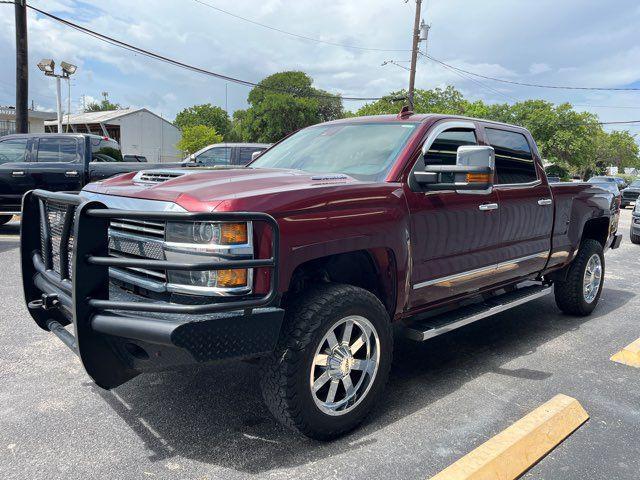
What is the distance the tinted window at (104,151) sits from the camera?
33.5 feet

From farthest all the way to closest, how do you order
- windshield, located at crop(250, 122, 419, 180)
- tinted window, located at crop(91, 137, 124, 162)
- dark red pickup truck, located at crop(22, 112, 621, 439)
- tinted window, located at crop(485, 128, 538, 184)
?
tinted window, located at crop(91, 137, 124, 162) → tinted window, located at crop(485, 128, 538, 184) → windshield, located at crop(250, 122, 419, 180) → dark red pickup truck, located at crop(22, 112, 621, 439)

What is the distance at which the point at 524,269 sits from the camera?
14.9 feet

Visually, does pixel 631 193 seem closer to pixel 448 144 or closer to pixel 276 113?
Result: pixel 448 144

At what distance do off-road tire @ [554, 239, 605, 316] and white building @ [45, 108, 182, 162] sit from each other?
43911mm

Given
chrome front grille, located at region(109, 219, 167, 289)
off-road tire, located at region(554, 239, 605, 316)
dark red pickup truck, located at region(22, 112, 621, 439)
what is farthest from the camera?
off-road tire, located at region(554, 239, 605, 316)

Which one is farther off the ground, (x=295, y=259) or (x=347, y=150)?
(x=347, y=150)

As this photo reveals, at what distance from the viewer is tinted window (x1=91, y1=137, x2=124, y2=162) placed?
1020cm

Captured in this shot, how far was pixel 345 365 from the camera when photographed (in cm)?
285

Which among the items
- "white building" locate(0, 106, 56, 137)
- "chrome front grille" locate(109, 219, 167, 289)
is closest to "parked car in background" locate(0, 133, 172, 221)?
"chrome front grille" locate(109, 219, 167, 289)

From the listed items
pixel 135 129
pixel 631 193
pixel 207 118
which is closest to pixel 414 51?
pixel 631 193

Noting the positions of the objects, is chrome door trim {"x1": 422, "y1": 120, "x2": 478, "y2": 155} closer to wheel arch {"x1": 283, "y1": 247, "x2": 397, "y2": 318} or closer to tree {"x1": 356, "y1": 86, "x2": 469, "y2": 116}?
wheel arch {"x1": 283, "y1": 247, "x2": 397, "y2": 318}

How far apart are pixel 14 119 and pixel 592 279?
171 ft

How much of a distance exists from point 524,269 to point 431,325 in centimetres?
145

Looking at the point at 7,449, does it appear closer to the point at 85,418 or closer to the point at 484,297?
the point at 85,418
